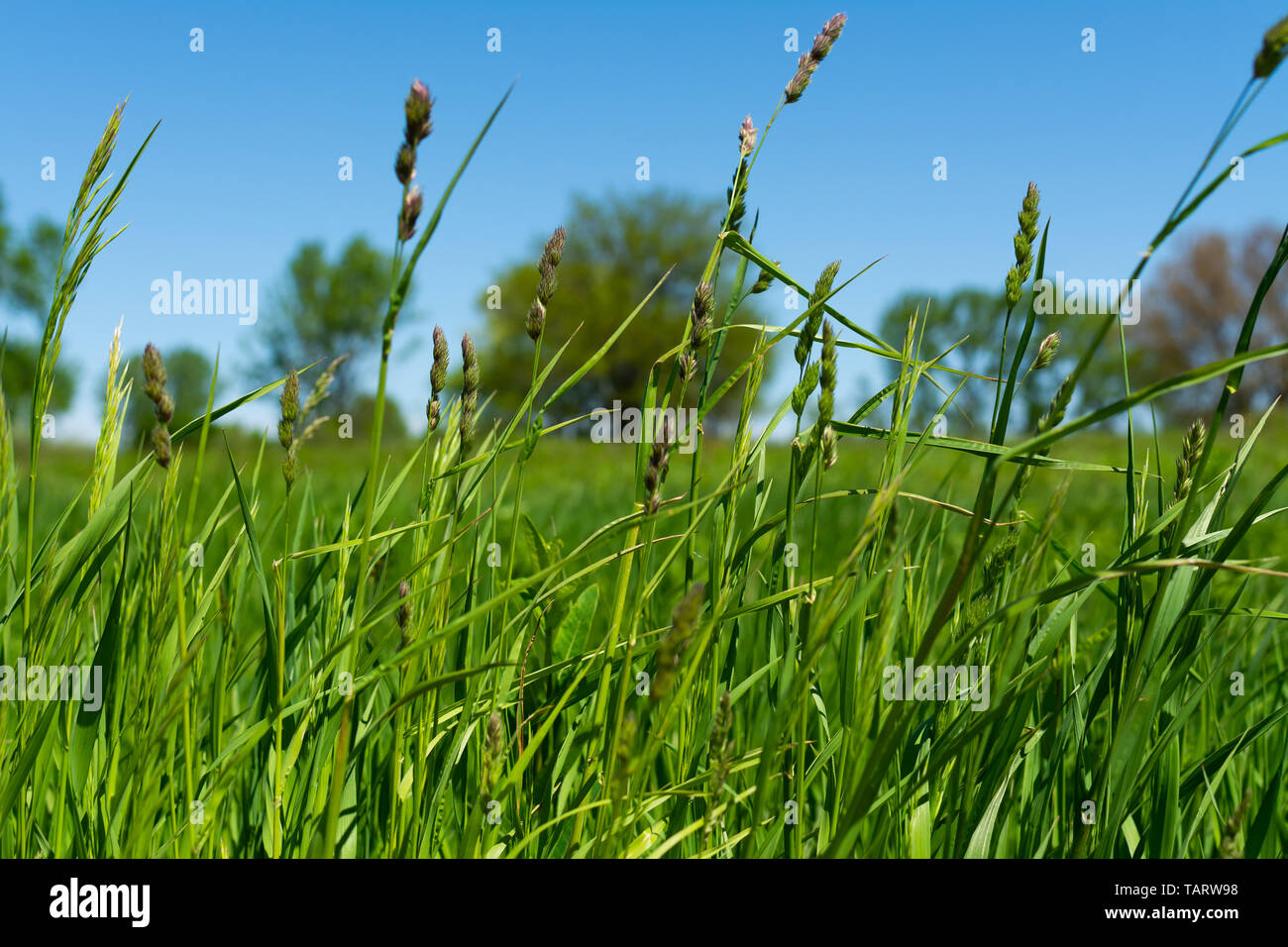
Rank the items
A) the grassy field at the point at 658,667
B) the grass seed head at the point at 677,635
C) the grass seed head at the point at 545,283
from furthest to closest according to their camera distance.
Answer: the grass seed head at the point at 545,283 → the grassy field at the point at 658,667 → the grass seed head at the point at 677,635

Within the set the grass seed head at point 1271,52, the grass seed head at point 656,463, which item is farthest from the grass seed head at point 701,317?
the grass seed head at point 1271,52

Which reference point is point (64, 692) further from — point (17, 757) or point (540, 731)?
point (540, 731)

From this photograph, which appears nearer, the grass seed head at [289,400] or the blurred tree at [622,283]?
the grass seed head at [289,400]

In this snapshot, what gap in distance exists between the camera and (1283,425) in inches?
577

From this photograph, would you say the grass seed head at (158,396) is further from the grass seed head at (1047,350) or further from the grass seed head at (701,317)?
the grass seed head at (1047,350)

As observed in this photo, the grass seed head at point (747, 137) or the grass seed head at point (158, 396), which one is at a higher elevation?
the grass seed head at point (747, 137)

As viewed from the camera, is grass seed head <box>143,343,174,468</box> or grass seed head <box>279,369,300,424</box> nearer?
grass seed head <box>143,343,174,468</box>

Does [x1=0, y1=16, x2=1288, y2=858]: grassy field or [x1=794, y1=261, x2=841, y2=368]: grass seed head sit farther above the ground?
[x1=794, y1=261, x2=841, y2=368]: grass seed head

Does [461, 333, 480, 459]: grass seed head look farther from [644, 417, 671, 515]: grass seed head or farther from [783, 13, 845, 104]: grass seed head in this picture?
[783, 13, 845, 104]: grass seed head

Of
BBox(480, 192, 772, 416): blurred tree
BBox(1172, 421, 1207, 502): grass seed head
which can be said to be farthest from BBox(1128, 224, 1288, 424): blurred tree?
BBox(1172, 421, 1207, 502): grass seed head

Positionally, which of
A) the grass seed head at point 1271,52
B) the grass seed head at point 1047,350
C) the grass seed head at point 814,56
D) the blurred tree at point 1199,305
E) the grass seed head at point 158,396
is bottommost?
the grass seed head at point 158,396
